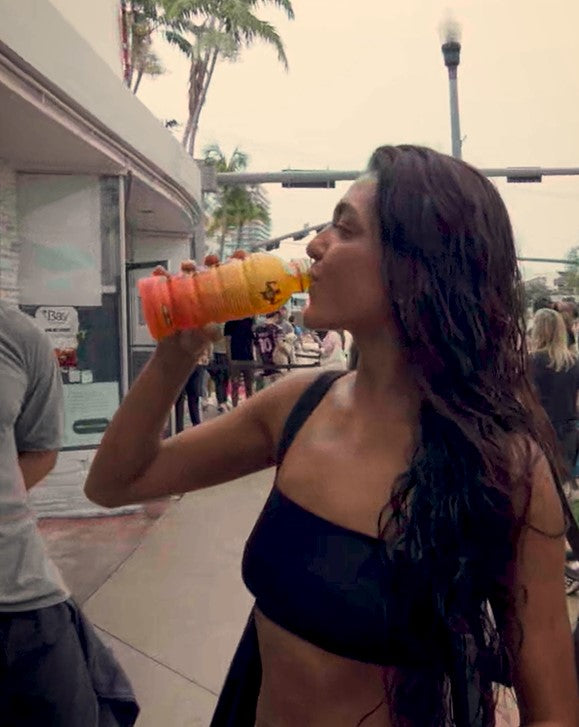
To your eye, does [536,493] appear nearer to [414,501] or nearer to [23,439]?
[414,501]

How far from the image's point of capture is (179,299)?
1375mm

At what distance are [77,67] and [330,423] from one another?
4.38 metres

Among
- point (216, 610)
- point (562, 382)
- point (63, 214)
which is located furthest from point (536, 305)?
point (216, 610)

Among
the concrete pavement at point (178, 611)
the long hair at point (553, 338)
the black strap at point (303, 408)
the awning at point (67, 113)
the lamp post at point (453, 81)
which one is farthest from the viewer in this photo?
the lamp post at point (453, 81)

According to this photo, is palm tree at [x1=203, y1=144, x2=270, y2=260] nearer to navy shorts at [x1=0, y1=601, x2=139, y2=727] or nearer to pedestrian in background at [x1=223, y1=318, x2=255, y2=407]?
pedestrian in background at [x1=223, y1=318, x2=255, y2=407]

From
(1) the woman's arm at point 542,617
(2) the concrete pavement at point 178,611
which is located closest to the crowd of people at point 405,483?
(1) the woman's arm at point 542,617

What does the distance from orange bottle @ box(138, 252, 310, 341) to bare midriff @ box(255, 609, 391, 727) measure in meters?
0.53

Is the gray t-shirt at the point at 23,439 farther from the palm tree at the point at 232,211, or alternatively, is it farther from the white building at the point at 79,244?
the palm tree at the point at 232,211

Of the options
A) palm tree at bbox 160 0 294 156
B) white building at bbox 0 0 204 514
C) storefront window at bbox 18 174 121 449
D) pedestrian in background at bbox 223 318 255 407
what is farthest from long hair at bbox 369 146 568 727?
palm tree at bbox 160 0 294 156

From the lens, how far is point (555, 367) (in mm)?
5625

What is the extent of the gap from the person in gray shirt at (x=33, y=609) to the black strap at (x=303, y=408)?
0.81 meters

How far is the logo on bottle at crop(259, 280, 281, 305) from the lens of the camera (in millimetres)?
1410

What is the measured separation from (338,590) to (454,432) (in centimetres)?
28

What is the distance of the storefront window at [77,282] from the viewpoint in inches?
237
